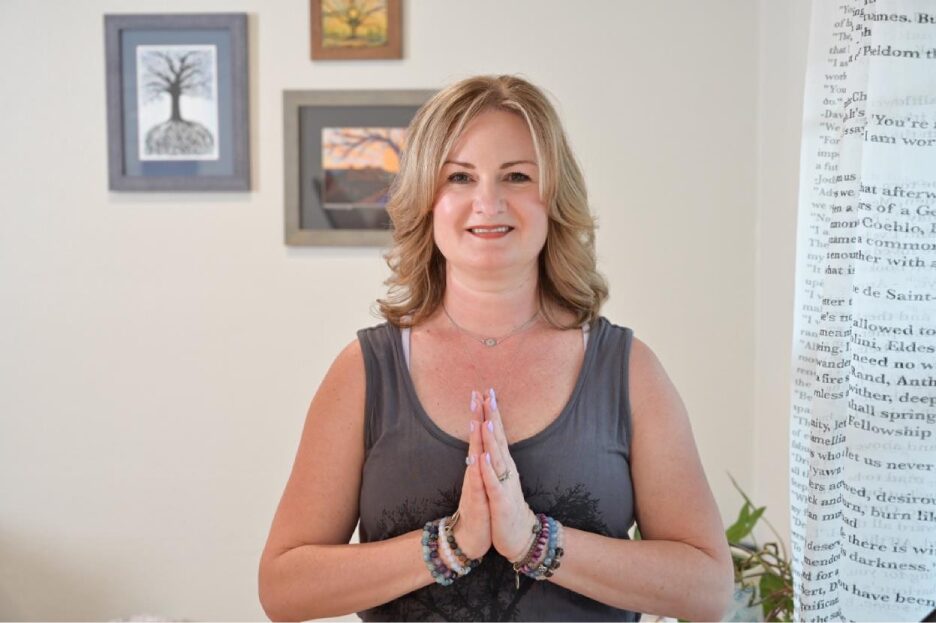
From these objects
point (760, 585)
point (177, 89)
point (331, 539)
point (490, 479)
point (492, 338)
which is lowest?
point (760, 585)

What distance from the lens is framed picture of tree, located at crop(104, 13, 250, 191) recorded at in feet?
9.76

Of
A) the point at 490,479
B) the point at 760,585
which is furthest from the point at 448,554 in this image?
the point at 760,585

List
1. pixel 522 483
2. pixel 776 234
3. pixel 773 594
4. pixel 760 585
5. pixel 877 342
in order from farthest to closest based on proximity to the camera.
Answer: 1. pixel 776 234
2. pixel 760 585
3. pixel 773 594
4. pixel 522 483
5. pixel 877 342

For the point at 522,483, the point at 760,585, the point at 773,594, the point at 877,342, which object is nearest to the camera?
the point at 877,342

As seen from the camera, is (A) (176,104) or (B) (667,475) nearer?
(B) (667,475)

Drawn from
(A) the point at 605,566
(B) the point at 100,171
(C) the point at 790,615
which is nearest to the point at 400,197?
(A) the point at 605,566

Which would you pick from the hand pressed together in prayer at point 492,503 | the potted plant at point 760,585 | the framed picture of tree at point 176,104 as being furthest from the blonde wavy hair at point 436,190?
the framed picture of tree at point 176,104

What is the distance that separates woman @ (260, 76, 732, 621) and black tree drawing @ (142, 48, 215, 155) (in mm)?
1821

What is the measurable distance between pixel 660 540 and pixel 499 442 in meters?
0.27

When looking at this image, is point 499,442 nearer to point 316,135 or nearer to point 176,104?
point 316,135

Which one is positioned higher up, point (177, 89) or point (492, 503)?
point (177, 89)

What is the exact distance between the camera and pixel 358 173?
3.00 meters

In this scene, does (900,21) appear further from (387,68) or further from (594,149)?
(387,68)

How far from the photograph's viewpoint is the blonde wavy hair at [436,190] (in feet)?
4.35
